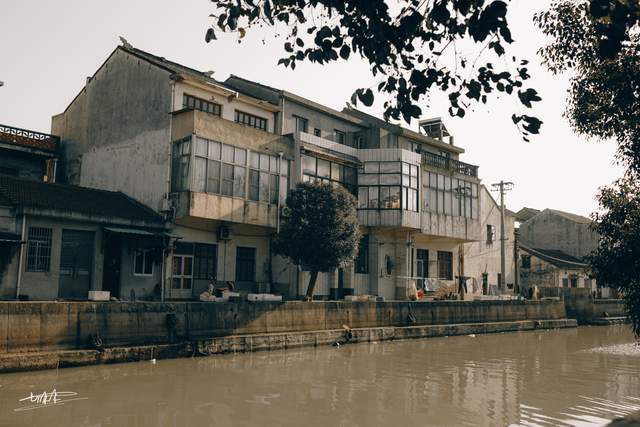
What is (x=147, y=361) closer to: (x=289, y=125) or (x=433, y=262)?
(x=289, y=125)

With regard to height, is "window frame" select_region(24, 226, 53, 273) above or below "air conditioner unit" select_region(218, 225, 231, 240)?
below

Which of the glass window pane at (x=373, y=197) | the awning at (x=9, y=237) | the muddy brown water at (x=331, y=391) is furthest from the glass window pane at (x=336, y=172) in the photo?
the awning at (x=9, y=237)

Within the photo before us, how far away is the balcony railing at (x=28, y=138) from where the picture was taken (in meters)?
29.1

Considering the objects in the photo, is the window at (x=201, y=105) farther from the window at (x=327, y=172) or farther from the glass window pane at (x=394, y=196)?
the glass window pane at (x=394, y=196)

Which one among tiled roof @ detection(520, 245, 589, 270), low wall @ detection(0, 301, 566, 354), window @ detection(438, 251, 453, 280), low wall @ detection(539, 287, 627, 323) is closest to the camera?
low wall @ detection(0, 301, 566, 354)

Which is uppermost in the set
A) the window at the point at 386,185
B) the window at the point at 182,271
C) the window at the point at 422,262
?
the window at the point at 386,185

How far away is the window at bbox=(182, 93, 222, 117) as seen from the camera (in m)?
27.2

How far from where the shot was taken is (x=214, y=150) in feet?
85.0

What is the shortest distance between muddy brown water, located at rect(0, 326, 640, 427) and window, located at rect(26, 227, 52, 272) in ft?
22.3

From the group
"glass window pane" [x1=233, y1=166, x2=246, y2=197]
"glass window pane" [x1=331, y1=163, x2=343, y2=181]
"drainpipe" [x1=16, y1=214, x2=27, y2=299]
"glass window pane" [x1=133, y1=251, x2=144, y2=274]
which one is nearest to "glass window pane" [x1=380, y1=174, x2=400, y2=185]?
"glass window pane" [x1=331, y1=163, x2=343, y2=181]

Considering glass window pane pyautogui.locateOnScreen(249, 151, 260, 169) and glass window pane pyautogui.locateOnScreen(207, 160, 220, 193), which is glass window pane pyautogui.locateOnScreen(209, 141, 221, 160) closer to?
glass window pane pyautogui.locateOnScreen(207, 160, 220, 193)

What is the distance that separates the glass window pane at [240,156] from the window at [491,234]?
81.6ft

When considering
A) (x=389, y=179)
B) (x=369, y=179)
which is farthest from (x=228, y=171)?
(x=389, y=179)

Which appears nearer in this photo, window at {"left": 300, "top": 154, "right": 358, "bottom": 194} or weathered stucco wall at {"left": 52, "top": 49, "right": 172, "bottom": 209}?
weathered stucco wall at {"left": 52, "top": 49, "right": 172, "bottom": 209}
